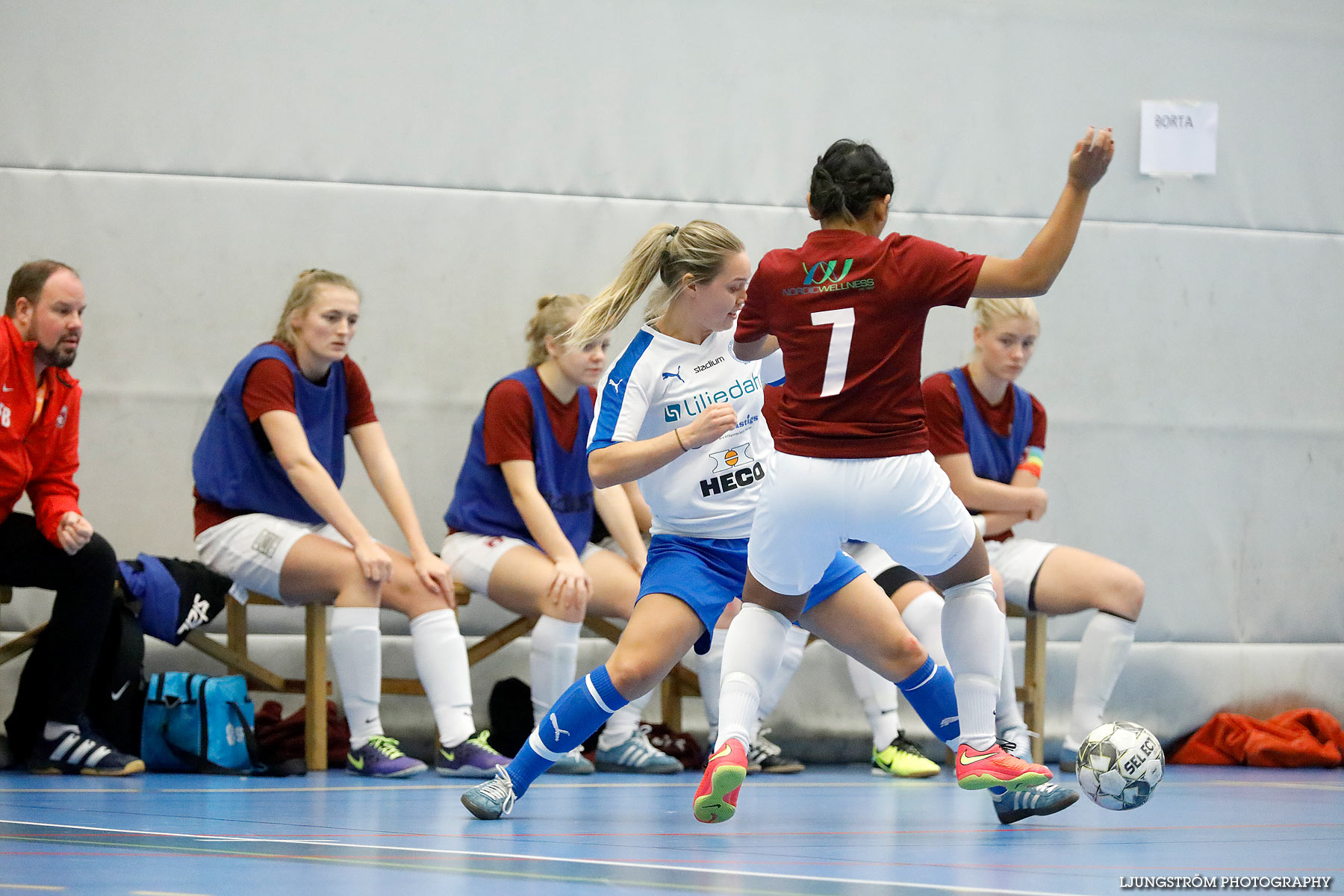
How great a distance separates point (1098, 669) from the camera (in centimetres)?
524

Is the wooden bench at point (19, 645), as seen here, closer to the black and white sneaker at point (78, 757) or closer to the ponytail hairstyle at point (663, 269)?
the black and white sneaker at point (78, 757)

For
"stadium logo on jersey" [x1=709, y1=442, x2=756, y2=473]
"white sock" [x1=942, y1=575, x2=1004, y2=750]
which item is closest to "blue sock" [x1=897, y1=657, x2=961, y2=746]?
"white sock" [x1=942, y1=575, x2=1004, y2=750]

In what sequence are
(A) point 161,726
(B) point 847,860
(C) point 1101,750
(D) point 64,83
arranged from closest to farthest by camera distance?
(B) point 847,860, (C) point 1101,750, (A) point 161,726, (D) point 64,83

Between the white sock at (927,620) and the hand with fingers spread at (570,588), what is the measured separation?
3.72ft

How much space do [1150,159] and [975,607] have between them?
3723 mm

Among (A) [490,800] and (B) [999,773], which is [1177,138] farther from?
(A) [490,800]

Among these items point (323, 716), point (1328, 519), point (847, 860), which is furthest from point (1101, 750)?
point (1328, 519)

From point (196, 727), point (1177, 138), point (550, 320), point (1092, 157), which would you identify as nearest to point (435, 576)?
point (196, 727)

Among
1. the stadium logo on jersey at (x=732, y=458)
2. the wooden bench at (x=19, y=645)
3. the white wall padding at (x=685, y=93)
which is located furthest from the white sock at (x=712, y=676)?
the wooden bench at (x=19, y=645)

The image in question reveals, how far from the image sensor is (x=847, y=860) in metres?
2.85

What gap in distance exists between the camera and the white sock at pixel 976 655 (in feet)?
11.1

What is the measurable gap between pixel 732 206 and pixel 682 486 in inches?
109

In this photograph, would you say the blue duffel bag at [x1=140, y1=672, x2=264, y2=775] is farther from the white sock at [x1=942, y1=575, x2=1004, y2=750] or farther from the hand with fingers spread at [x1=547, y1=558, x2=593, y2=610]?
the white sock at [x1=942, y1=575, x2=1004, y2=750]

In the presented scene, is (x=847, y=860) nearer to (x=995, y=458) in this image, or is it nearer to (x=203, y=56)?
(x=995, y=458)
